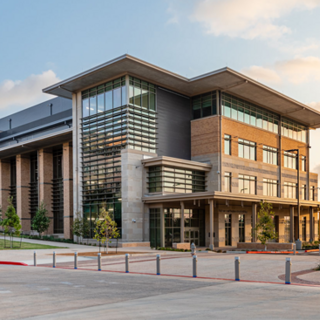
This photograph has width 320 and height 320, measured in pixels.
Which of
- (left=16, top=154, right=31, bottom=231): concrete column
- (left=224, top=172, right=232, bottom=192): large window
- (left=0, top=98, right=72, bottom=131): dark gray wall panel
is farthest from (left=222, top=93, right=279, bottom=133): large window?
(left=16, top=154, right=31, bottom=231): concrete column

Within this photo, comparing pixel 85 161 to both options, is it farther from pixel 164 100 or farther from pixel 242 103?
pixel 242 103

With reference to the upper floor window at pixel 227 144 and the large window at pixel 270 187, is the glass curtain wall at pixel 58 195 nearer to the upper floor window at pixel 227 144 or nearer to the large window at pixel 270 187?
the upper floor window at pixel 227 144

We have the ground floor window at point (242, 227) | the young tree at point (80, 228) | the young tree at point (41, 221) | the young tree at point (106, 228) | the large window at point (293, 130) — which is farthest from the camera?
the large window at point (293, 130)

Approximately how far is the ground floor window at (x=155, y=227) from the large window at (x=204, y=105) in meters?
11.5

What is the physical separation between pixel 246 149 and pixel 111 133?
15.6 meters

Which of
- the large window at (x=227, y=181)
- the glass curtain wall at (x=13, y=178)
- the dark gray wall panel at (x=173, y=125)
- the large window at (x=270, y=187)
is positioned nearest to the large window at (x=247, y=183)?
the large window at (x=227, y=181)

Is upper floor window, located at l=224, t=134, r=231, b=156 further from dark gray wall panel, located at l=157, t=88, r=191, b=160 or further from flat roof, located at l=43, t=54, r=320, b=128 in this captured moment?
flat roof, located at l=43, t=54, r=320, b=128

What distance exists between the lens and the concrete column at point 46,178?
174ft

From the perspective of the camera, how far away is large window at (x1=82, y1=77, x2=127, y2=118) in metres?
40.6

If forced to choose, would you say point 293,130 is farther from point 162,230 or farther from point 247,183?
point 162,230

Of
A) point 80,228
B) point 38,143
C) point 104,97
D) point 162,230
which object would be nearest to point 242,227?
point 162,230

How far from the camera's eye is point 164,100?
43.5 m

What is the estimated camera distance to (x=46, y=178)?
53.5m

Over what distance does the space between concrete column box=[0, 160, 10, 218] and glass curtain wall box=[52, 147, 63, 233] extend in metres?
9.86
